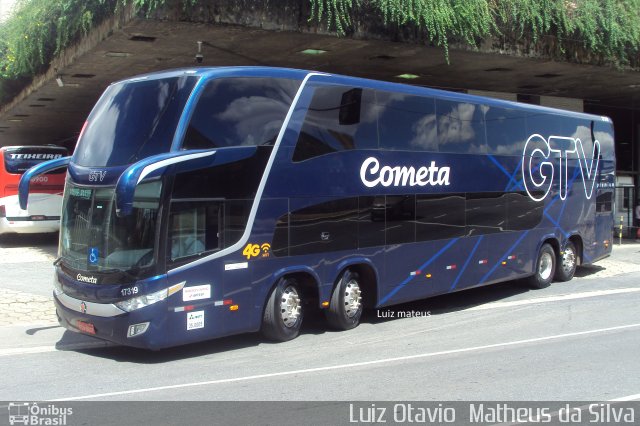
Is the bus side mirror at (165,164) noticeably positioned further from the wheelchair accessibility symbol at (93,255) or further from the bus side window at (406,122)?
the bus side window at (406,122)

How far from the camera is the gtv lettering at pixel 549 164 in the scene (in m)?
14.8

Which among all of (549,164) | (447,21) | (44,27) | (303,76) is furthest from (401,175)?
(44,27)

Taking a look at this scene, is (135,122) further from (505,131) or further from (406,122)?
(505,131)

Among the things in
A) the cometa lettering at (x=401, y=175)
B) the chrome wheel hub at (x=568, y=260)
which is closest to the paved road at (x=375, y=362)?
the cometa lettering at (x=401, y=175)

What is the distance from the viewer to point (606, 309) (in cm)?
1316

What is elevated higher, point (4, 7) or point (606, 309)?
point (4, 7)

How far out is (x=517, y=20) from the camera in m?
15.9

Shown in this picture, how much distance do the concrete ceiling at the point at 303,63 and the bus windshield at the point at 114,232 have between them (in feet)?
17.1

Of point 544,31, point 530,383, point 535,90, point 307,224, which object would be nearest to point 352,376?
point 530,383

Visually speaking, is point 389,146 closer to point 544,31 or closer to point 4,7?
point 544,31

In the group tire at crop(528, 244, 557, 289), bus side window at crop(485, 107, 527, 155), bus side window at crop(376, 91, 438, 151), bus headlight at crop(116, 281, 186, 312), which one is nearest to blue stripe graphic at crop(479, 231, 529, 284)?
tire at crop(528, 244, 557, 289)

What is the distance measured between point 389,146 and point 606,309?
5.74 metres

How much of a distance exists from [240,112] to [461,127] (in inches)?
208

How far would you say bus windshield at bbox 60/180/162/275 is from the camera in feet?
27.2
